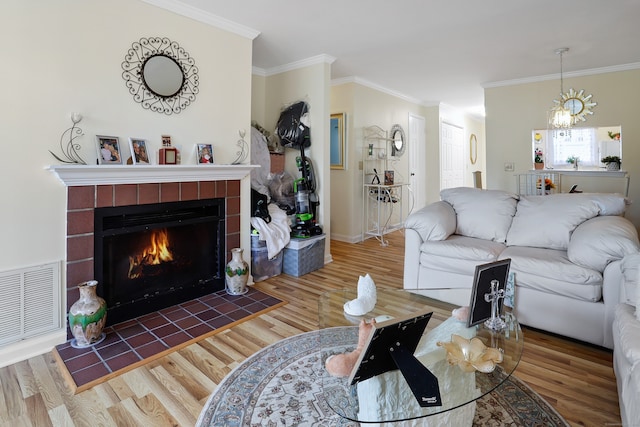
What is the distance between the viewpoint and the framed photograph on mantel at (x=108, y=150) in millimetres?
2342

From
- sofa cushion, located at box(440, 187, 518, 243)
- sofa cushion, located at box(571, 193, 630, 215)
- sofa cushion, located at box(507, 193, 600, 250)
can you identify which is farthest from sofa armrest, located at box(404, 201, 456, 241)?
sofa cushion, located at box(571, 193, 630, 215)

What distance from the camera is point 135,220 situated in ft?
8.42

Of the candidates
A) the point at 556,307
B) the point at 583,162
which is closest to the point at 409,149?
the point at 583,162

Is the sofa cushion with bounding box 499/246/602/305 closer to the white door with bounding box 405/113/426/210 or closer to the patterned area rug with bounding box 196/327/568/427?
the patterned area rug with bounding box 196/327/568/427

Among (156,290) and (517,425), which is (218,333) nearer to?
(156,290)

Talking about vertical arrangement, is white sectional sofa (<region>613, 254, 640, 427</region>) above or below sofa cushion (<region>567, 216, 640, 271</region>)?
below

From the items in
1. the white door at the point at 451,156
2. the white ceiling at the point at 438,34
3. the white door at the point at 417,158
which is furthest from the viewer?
the white door at the point at 451,156

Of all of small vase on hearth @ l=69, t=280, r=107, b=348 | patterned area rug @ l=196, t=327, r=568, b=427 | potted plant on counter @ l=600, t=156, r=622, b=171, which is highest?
potted plant on counter @ l=600, t=156, r=622, b=171

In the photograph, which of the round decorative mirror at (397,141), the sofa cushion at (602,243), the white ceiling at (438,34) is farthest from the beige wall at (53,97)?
the round decorative mirror at (397,141)

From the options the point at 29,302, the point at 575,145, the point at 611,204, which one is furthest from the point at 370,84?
the point at 29,302

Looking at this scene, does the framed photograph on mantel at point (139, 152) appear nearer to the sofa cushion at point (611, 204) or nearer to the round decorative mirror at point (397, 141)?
the sofa cushion at point (611, 204)

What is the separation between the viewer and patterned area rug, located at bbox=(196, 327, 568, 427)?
1540 millimetres

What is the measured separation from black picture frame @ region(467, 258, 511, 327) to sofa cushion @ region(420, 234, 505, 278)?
99cm

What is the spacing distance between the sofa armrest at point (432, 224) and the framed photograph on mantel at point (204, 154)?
5.80 ft
